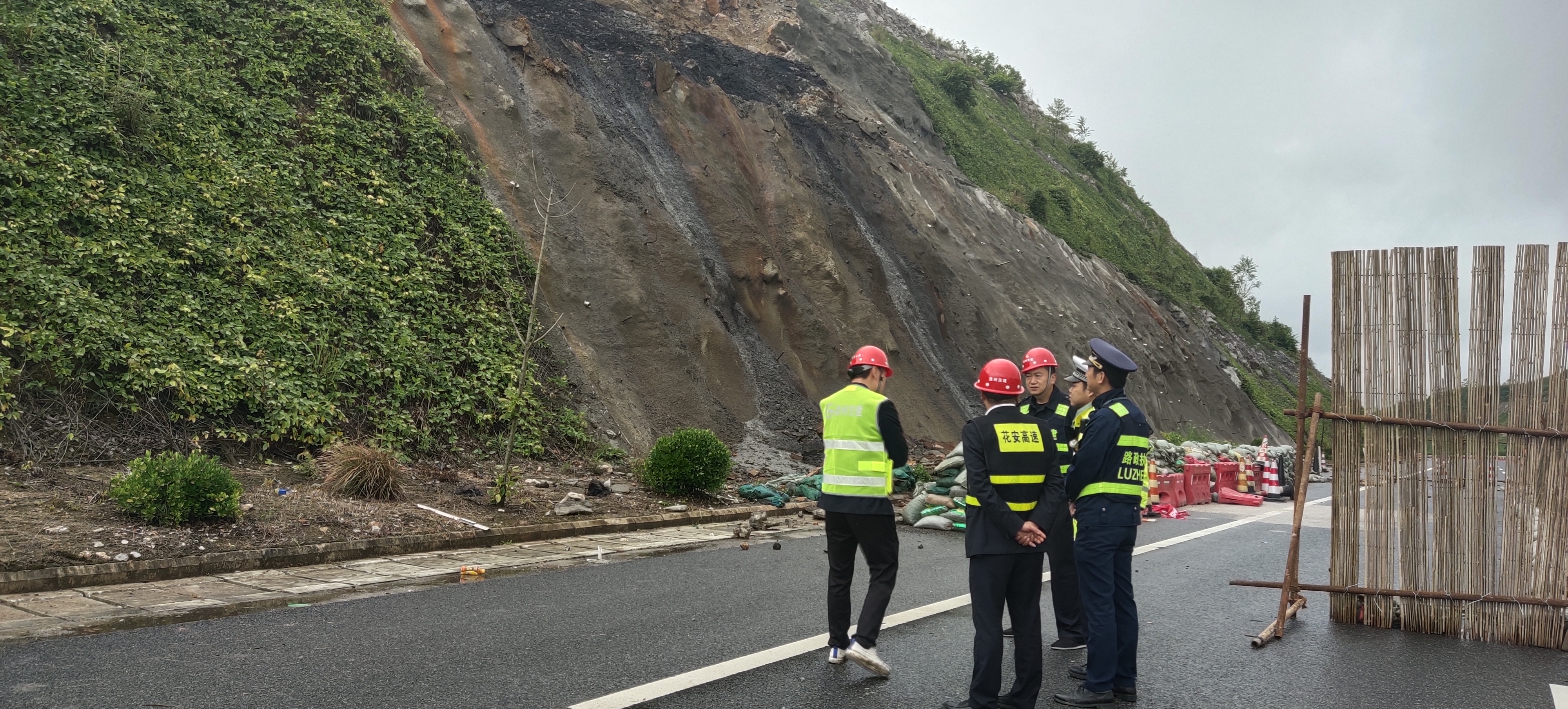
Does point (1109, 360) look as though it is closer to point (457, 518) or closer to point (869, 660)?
point (869, 660)

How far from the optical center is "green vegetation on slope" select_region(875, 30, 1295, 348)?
133 feet

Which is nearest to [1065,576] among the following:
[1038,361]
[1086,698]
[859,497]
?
[1086,698]

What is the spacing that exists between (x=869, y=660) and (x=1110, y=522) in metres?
1.62

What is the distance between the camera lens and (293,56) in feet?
51.4

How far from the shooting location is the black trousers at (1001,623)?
14.4 ft

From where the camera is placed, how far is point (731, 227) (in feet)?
70.5

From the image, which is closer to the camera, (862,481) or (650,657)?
(650,657)

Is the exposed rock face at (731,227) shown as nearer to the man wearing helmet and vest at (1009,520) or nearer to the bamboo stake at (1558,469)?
the man wearing helmet and vest at (1009,520)

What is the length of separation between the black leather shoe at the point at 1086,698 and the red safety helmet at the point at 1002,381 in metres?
1.62

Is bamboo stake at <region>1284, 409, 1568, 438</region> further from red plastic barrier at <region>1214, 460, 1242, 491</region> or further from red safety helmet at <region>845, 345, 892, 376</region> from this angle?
red plastic barrier at <region>1214, 460, 1242, 491</region>

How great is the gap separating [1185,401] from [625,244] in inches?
946

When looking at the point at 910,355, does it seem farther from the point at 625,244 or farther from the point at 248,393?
the point at 248,393

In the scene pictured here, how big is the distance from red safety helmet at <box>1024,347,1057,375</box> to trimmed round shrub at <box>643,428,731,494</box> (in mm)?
7085

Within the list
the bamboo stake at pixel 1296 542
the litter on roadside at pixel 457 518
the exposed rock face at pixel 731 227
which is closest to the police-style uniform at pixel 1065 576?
the bamboo stake at pixel 1296 542
